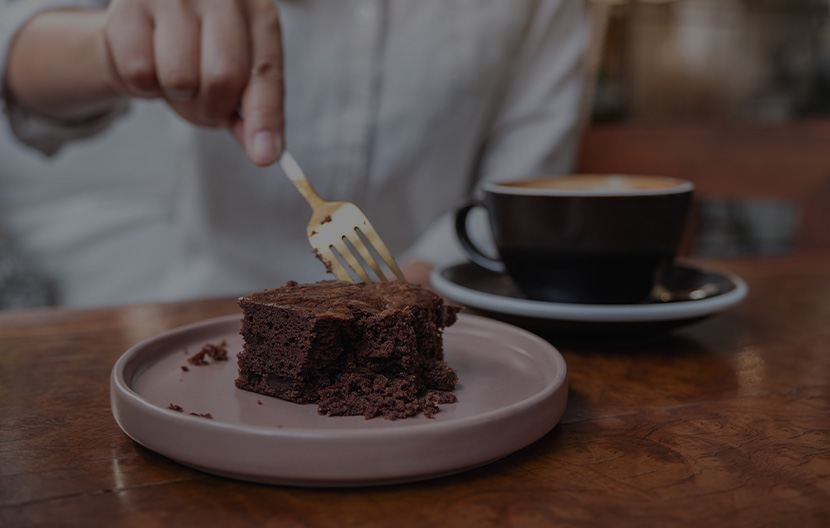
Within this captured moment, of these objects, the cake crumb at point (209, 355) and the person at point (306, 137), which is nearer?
the cake crumb at point (209, 355)

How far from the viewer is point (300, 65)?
1470mm

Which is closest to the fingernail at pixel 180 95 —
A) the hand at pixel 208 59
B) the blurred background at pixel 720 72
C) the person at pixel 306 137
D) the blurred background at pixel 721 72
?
the hand at pixel 208 59

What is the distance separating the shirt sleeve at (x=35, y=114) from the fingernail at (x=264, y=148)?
0.71 meters

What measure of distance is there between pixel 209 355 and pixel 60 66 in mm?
844

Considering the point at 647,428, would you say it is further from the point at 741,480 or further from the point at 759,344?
the point at 759,344

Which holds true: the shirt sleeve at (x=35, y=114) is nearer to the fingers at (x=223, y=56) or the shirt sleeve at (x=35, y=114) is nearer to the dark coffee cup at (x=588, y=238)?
the fingers at (x=223, y=56)

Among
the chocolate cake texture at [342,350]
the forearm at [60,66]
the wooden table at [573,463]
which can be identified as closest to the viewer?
the wooden table at [573,463]

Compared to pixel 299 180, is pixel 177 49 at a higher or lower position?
higher

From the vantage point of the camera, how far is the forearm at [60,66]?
1.19 m

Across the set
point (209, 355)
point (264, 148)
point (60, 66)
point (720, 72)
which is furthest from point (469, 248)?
point (720, 72)

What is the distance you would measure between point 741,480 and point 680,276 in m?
0.54

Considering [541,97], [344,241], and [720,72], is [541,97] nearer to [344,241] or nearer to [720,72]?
[344,241]

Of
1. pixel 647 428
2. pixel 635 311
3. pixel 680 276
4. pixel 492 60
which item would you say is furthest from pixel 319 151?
pixel 647 428

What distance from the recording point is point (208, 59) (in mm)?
861
